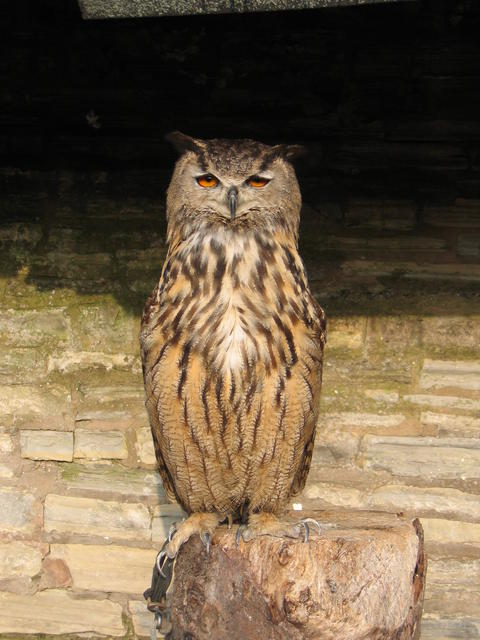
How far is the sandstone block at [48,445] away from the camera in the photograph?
316 centimetres

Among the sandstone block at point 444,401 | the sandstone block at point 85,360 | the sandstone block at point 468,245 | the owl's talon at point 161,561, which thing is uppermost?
the sandstone block at point 468,245

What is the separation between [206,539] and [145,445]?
916 millimetres

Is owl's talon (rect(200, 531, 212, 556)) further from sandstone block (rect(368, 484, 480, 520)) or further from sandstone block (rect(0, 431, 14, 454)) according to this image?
sandstone block (rect(0, 431, 14, 454))

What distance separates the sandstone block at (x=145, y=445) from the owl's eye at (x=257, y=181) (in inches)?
54.0

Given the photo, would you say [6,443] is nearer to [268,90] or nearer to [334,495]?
[334,495]

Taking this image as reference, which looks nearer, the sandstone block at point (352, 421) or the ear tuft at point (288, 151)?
the ear tuft at point (288, 151)

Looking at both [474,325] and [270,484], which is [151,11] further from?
[474,325]

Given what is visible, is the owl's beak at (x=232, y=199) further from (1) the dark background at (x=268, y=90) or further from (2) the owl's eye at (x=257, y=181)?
(1) the dark background at (x=268, y=90)

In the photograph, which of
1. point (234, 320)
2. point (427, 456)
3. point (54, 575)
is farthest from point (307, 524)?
point (54, 575)

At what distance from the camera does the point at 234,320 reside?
2100mm

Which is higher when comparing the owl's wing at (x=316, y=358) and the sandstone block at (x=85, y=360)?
the owl's wing at (x=316, y=358)

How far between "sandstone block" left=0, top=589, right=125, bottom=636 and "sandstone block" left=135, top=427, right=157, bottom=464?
618 millimetres

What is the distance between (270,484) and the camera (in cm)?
235

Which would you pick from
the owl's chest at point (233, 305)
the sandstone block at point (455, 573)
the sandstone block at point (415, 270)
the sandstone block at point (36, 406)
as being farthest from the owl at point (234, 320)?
the sandstone block at point (455, 573)
